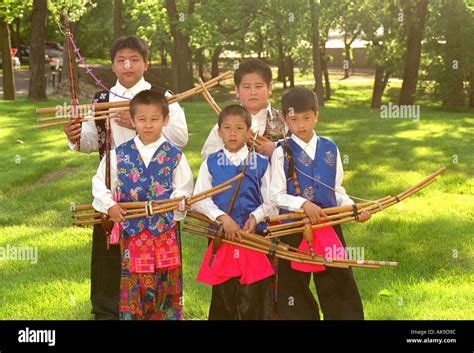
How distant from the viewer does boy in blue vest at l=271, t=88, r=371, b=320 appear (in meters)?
5.27

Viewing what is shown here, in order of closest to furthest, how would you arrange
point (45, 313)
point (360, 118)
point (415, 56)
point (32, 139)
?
point (45, 313) < point (32, 139) < point (360, 118) < point (415, 56)

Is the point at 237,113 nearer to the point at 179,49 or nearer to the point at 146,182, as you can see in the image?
the point at 146,182

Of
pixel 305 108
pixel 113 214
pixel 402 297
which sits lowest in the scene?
pixel 402 297

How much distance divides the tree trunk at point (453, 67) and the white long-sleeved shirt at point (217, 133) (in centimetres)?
2599

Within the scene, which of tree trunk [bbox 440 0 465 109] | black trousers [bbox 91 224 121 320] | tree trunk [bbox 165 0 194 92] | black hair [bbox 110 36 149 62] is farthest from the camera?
tree trunk [bbox 165 0 194 92]

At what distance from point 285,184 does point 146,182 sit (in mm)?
904

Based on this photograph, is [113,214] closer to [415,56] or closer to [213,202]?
[213,202]

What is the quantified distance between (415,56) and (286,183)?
917 inches

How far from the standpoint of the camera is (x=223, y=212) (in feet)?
17.3

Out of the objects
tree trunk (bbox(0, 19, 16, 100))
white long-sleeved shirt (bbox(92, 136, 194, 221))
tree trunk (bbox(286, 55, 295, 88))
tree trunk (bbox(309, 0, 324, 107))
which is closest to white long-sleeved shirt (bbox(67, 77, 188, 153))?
white long-sleeved shirt (bbox(92, 136, 194, 221))

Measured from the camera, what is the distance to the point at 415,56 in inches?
1083

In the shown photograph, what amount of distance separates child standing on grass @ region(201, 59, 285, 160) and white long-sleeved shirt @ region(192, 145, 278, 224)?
0.14 meters

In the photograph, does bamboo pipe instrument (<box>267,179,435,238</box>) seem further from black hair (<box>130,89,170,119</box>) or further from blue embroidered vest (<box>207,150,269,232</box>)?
black hair (<box>130,89,170,119</box>)
